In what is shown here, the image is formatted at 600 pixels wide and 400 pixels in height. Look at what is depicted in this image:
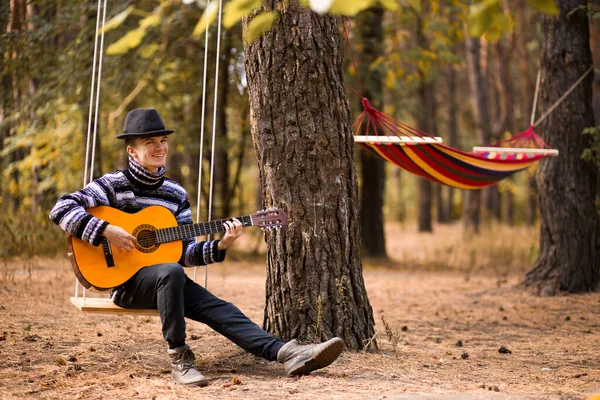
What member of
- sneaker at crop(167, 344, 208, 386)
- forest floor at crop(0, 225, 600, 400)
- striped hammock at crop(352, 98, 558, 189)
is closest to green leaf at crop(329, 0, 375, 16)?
forest floor at crop(0, 225, 600, 400)

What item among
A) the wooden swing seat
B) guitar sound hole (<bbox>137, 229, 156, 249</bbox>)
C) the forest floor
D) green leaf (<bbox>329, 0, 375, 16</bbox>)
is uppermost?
green leaf (<bbox>329, 0, 375, 16</bbox>)

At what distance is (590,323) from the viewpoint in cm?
571

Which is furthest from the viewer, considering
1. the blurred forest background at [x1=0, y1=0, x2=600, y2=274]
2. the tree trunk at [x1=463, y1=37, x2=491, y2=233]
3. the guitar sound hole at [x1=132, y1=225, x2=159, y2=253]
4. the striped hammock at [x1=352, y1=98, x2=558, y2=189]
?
the tree trunk at [x1=463, y1=37, x2=491, y2=233]

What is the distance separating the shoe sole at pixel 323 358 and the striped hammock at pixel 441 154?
188cm

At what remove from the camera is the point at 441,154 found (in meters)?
5.67

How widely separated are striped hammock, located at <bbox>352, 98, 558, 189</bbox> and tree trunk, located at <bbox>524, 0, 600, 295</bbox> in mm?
291

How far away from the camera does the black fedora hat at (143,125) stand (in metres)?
3.85

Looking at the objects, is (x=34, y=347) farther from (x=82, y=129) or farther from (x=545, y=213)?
(x=82, y=129)

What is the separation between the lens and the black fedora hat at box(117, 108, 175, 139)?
3850 mm

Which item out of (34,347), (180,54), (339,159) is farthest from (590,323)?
(180,54)

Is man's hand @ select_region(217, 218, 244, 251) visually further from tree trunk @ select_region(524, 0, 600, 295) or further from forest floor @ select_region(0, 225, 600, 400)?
tree trunk @ select_region(524, 0, 600, 295)

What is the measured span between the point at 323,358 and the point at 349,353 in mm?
547

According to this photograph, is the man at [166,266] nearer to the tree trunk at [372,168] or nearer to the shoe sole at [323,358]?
the shoe sole at [323,358]

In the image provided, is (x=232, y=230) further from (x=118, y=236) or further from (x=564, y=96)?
(x=564, y=96)
